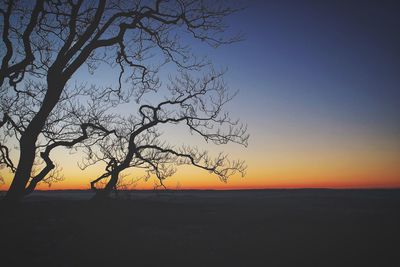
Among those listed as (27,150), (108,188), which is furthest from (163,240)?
(27,150)

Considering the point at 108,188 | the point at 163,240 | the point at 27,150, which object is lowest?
the point at 163,240

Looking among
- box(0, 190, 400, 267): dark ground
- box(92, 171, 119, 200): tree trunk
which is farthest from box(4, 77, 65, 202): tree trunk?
box(92, 171, 119, 200): tree trunk

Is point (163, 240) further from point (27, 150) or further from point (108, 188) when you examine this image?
point (27, 150)

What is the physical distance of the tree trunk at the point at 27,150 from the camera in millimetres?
9914

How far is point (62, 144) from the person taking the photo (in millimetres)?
12398

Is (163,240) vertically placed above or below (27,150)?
below

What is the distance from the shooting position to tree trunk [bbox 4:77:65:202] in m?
9.91

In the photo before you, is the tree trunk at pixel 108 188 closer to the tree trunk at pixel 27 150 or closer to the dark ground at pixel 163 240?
the dark ground at pixel 163 240

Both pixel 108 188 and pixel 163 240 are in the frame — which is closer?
pixel 163 240

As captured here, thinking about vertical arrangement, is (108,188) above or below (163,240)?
above

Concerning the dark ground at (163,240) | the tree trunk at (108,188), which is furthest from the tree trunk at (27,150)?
the tree trunk at (108,188)

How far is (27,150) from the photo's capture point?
9969 mm

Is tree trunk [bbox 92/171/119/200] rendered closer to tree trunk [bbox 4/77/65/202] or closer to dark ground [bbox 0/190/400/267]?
dark ground [bbox 0/190/400/267]

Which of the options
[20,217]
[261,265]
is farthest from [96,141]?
[261,265]
